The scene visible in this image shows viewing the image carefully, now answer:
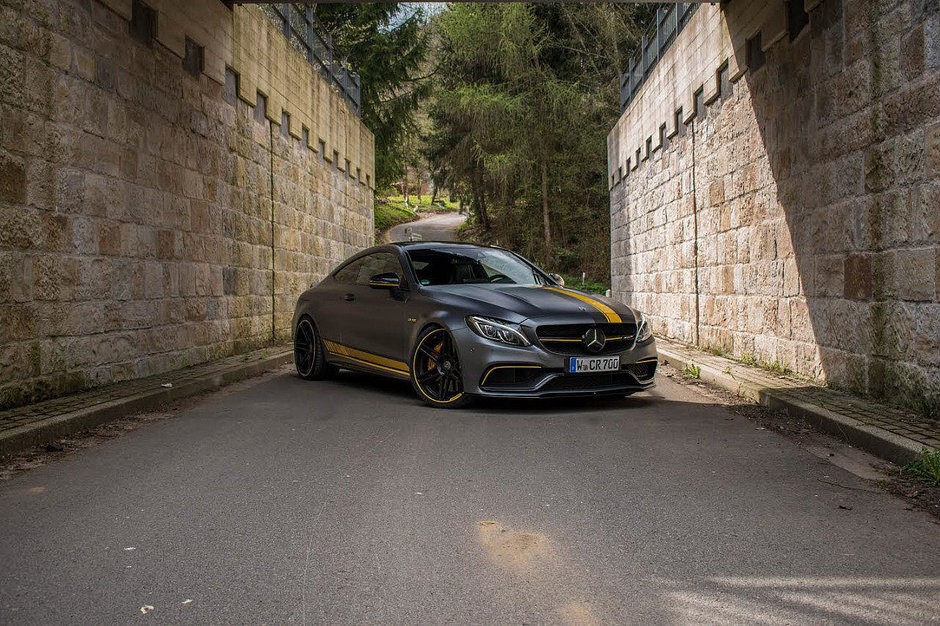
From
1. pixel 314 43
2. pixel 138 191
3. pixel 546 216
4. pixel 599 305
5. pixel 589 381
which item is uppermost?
pixel 314 43

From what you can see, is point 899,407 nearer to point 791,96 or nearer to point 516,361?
point 516,361

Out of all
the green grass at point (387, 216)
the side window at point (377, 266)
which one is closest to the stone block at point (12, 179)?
the side window at point (377, 266)

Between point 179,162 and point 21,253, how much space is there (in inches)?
142

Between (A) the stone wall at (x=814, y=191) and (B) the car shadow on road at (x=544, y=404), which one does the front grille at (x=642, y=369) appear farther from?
(A) the stone wall at (x=814, y=191)

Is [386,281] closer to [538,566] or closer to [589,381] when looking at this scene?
[589,381]

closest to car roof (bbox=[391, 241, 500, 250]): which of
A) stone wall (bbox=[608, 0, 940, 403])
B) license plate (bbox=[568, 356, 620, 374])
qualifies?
license plate (bbox=[568, 356, 620, 374])

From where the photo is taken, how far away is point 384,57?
27719mm

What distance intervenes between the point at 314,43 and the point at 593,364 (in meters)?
12.6

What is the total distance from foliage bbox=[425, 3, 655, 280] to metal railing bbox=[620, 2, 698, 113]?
39.1 feet

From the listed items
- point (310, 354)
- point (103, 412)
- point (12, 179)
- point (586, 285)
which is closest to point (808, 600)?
point (103, 412)

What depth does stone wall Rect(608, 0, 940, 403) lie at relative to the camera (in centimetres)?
640

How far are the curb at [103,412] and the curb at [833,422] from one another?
5.63 meters

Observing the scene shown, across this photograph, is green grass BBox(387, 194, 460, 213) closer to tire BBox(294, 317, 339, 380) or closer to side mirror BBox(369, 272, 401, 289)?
tire BBox(294, 317, 339, 380)

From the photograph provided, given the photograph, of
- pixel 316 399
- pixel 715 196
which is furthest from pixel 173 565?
pixel 715 196
